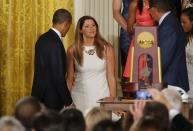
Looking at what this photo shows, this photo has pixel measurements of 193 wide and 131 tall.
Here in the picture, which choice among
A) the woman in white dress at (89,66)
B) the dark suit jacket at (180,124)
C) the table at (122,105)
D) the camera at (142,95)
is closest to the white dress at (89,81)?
the woman in white dress at (89,66)

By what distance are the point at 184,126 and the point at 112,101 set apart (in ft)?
4.46

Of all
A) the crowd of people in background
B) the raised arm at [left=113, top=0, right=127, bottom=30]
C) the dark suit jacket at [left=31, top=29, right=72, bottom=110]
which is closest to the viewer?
the crowd of people in background

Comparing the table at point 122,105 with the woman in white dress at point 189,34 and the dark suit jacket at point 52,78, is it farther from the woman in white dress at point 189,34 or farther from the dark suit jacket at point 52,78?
the woman in white dress at point 189,34

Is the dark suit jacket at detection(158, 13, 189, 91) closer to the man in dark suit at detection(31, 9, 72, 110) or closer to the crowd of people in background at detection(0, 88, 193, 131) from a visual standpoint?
the man in dark suit at detection(31, 9, 72, 110)

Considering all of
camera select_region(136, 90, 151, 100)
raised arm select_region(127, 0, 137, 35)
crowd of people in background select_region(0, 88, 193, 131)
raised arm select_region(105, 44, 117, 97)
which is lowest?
crowd of people in background select_region(0, 88, 193, 131)

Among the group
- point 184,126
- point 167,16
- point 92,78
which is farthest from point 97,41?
point 184,126

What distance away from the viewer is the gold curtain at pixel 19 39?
26.7ft

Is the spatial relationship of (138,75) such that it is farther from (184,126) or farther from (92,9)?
(92,9)

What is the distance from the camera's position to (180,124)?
4277mm

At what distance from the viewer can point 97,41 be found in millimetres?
7109

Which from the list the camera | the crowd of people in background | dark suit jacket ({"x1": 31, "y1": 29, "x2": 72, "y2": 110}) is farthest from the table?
dark suit jacket ({"x1": 31, "y1": 29, "x2": 72, "y2": 110})

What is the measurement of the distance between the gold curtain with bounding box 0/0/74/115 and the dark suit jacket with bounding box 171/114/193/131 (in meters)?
3.92

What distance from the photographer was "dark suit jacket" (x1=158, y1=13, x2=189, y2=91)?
244 inches

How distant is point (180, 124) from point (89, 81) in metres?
2.87
